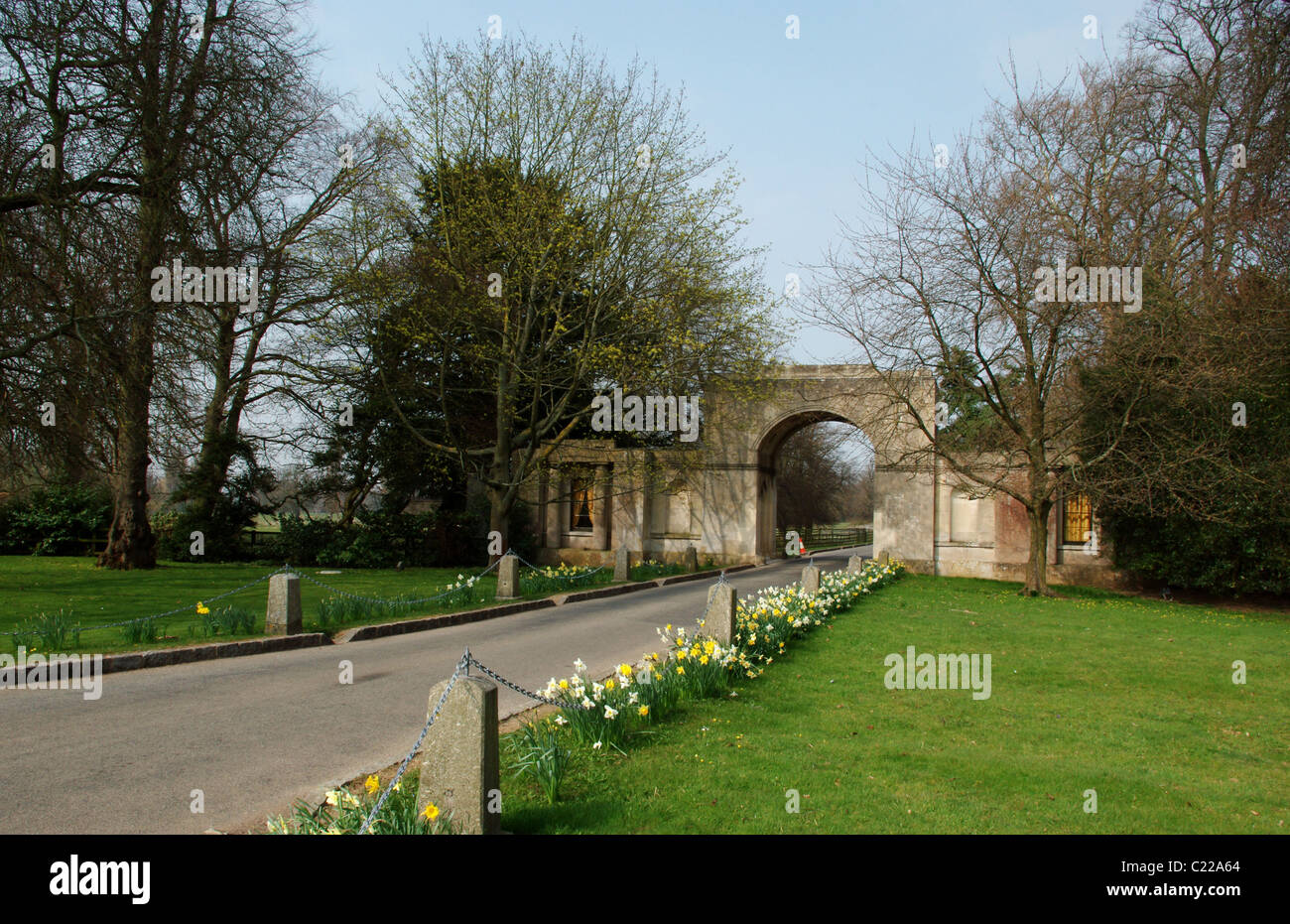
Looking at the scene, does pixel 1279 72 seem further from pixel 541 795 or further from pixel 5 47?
pixel 5 47

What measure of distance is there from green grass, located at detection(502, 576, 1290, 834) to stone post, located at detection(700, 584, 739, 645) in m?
0.74

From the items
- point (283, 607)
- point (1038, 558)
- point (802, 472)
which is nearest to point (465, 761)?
point (283, 607)

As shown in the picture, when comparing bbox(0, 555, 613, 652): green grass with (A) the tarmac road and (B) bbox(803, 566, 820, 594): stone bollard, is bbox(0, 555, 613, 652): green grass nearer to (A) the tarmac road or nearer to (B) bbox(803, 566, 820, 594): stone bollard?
(A) the tarmac road

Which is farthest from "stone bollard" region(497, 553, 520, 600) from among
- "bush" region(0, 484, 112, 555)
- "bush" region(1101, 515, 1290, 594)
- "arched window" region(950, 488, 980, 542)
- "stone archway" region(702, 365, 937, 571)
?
"bush" region(0, 484, 112, 555)

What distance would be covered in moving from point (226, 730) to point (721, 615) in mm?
5084

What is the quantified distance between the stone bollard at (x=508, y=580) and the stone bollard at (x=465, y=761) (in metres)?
11.9

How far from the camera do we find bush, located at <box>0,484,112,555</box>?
27.5 m

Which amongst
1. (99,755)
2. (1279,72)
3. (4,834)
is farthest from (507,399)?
(1279,72)

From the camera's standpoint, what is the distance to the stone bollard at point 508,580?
1633 cm

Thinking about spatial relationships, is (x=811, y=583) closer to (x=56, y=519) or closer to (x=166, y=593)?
(x=166, y=593)

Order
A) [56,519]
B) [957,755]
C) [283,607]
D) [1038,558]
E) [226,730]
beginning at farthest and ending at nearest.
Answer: [56,519], [1038,558], [283,607], [226,730], [957,755]

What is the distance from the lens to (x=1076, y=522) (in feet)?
85.6

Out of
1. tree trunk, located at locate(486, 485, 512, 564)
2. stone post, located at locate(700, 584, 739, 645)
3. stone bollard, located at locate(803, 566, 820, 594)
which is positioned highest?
tree trunk, located at locate(486, 485, 512, 564)

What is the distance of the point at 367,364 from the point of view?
24172 mm
